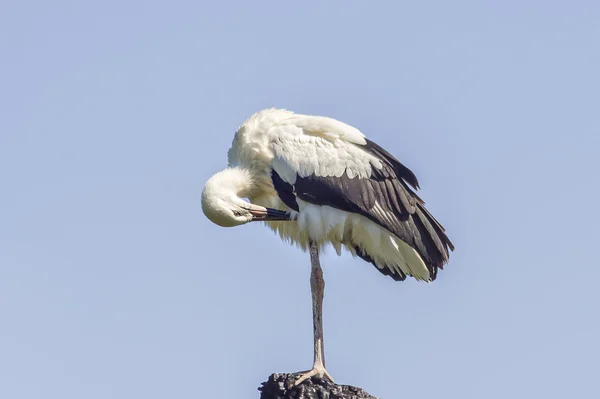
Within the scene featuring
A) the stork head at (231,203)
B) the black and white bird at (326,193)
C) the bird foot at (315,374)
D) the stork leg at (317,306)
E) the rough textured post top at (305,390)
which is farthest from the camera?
the black and white bird at (326,193)

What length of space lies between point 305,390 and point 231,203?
3.03m

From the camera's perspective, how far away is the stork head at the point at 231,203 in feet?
42.4

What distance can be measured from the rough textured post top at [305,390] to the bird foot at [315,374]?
4cm

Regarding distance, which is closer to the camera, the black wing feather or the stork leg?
the stork leg

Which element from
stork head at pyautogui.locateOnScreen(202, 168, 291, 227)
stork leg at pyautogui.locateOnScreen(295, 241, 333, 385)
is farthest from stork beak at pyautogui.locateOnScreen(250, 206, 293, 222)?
stork leg at pyautogui.locateOnScreen(295, 241, 333, 385)

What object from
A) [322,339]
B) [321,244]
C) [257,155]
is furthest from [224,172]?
[322,339]

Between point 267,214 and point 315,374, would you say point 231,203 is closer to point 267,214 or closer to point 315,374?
point 267,214

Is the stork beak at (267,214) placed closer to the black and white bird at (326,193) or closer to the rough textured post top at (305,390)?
the black and white bird at (326,193)

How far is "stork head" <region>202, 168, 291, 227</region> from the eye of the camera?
12930 mm

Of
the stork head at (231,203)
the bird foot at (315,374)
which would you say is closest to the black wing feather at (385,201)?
the stork head at (231,203)

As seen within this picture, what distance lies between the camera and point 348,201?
13242 mm

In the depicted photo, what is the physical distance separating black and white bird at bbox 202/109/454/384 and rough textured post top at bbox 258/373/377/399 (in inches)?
80.3

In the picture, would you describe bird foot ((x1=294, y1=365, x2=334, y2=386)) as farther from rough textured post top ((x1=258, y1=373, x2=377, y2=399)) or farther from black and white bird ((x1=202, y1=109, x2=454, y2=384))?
black and white bird ((x1=202, y1=109, x2=454, y2=384))

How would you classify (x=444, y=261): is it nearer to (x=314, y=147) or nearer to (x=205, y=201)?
(x=314, y=147)
